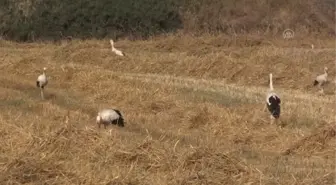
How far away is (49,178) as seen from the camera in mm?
7000

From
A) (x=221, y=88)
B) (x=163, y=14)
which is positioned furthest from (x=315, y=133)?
(x=163, y=14)

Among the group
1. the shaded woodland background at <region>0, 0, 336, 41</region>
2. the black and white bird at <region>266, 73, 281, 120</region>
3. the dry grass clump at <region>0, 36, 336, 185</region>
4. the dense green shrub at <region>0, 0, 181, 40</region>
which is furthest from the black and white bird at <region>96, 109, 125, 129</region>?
the dense green shrub at <region>0, 0, 181, 40</region>

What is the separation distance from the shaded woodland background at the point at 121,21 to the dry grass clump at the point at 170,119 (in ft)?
26.4

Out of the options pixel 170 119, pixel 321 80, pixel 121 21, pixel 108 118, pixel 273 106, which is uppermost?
pixel 108 118

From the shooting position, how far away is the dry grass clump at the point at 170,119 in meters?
7.71

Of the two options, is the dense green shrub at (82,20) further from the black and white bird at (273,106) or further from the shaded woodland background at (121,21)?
the black and white bird at (273,106)

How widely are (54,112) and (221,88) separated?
7.54 meters

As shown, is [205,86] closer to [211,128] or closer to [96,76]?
[96,76]

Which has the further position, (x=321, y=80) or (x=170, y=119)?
(x=321, y=80)

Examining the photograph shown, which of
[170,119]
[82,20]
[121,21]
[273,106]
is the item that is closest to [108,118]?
[170,119]

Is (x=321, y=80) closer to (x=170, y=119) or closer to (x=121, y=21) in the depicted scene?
(x=170, y=119)

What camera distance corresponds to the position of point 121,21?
4031 centimetres

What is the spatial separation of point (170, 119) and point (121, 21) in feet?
85.2

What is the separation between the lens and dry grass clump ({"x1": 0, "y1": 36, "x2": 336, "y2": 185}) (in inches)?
304
